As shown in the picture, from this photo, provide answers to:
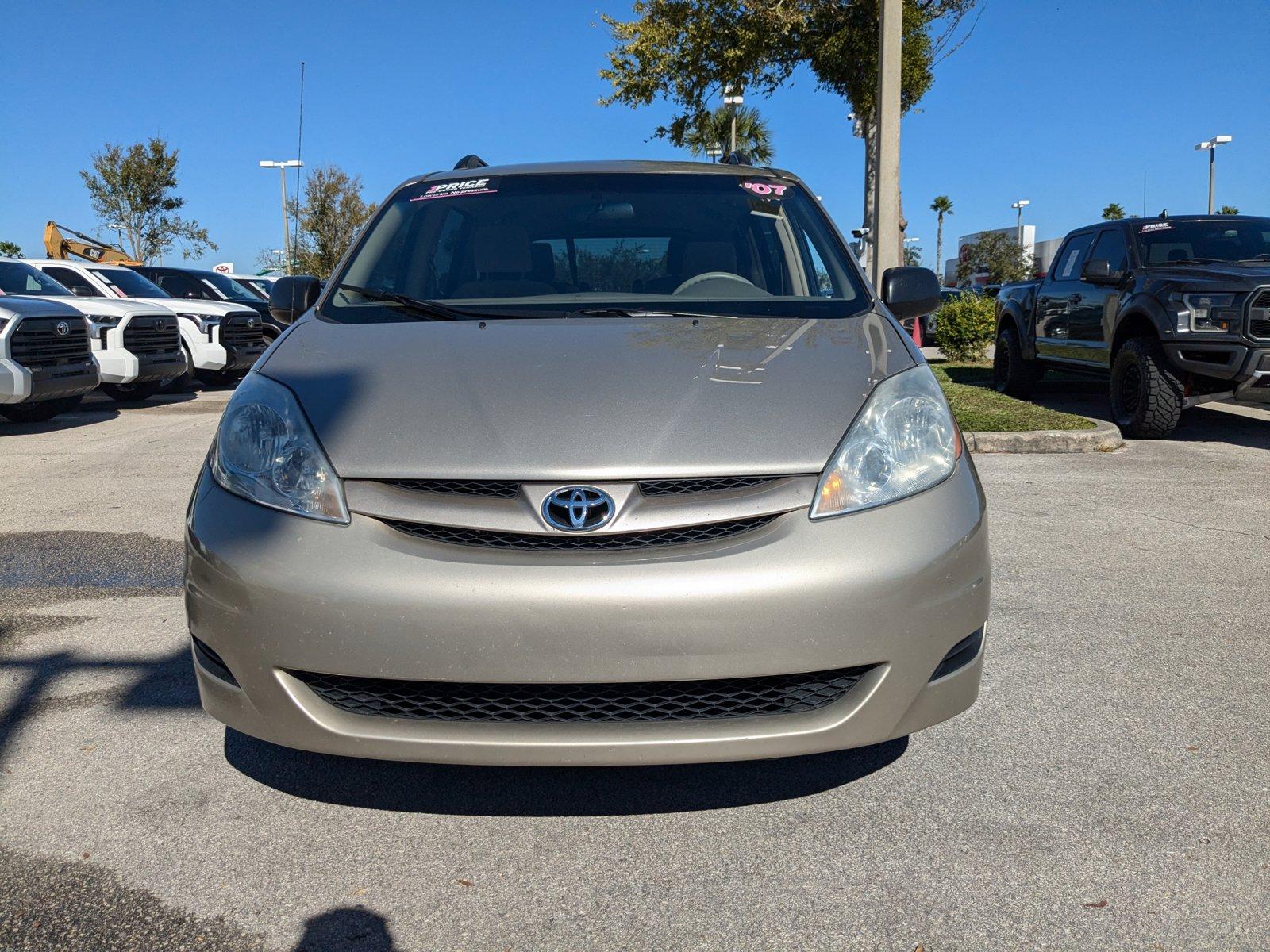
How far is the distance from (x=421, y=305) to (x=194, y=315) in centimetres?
1252

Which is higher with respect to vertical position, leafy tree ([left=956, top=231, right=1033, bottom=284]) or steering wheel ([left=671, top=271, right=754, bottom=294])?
leafy tree ([left=956, top=231, right=1033, bottom=284])

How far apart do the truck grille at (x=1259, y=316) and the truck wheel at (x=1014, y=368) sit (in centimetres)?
338

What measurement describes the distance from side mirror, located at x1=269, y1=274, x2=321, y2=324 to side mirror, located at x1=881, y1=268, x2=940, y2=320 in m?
1.94

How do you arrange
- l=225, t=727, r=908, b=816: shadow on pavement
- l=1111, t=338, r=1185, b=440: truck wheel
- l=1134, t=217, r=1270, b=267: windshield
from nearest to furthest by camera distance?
l=225, t=727, r=908, b=816: shadow on pavement, l=1111, t=338, r=1185, b=440: truck wheel, l=1134, t=217, r=1270, b=267: windshield

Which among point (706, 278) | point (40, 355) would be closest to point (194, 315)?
point (40, 355)

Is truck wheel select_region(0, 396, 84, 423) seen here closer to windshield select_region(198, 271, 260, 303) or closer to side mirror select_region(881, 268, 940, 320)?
windshield select_region(198, 271, 260, 303)

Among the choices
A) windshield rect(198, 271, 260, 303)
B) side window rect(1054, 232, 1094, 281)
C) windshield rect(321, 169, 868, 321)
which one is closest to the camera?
windshield rect(321, 169, 868, 321)

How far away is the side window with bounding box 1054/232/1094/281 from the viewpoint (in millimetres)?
10211

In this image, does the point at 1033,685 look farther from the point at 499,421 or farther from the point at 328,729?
the point at 328,729

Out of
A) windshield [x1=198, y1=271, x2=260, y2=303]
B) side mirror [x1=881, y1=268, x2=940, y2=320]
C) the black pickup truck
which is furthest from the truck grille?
windshield [x1=198, y1=271, x2=260, y2=303]

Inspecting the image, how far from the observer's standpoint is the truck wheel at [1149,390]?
850 centimetres

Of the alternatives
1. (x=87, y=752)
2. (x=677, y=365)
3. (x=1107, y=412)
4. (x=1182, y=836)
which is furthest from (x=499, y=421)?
(x=1107, y=412)

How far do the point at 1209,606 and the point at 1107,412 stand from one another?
6796mm

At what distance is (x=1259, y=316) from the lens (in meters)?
7.88
